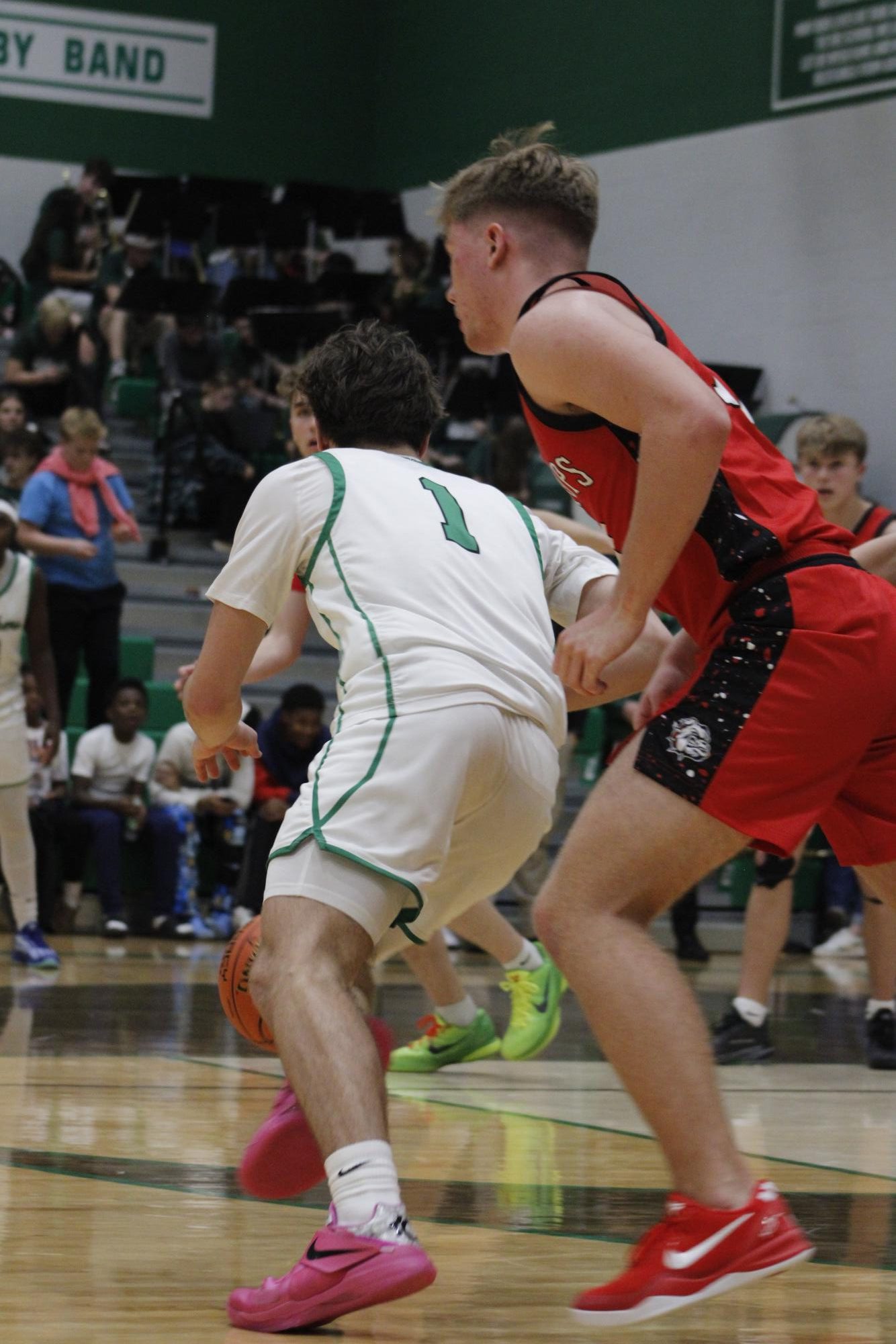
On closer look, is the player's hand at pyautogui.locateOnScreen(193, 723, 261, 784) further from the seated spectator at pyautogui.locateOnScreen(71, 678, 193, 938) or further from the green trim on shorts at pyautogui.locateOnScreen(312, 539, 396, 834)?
the seated spectator at pyautogui.locateOnScreen(71, 678, 193, 938)

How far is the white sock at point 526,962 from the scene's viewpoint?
5.11 metres

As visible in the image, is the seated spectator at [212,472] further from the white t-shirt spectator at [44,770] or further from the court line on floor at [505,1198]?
the court line on floor at [505,1198]

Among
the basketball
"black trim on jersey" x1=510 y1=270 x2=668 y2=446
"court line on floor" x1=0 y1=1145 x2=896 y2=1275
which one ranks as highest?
"black trim on jersey" x1=510 y1=270 x2=668 y2=446

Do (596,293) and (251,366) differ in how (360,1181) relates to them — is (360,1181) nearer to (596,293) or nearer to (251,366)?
(596,293)

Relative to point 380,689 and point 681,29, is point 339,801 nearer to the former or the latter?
point 380,689

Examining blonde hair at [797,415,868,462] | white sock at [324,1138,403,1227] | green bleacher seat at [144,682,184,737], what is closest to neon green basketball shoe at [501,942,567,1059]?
blonde hair at [797,415,868,462]

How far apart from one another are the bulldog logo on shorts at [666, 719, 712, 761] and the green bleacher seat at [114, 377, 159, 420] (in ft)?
38.0

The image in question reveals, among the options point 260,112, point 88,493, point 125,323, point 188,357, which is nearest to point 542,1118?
point 88,493

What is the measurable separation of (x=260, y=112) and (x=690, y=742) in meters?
16.0

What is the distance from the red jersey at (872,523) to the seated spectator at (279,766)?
3639 millimetres

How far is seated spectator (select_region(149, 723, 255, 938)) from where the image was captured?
8.66 m

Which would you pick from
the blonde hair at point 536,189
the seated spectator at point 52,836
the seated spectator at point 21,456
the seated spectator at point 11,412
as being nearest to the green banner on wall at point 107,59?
the seated spectator at point 11,412

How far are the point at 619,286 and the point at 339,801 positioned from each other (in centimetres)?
83

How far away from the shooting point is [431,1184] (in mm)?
3541
